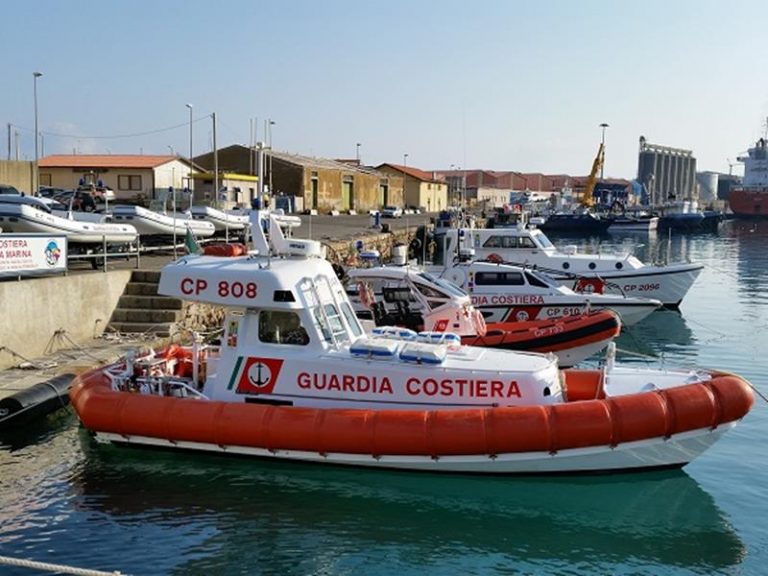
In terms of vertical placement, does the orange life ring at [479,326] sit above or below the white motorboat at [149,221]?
below

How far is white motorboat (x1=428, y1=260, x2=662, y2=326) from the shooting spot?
1966cm

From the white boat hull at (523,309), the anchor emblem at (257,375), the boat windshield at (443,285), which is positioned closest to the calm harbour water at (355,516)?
the anchor emblem at (257,375)

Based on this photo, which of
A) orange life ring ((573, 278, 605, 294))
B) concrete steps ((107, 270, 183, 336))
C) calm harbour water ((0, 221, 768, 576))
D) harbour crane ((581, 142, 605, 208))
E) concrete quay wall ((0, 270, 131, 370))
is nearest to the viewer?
calm harbour water ((0, 221, 768, 576))

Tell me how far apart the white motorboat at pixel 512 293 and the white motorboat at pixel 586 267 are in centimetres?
378

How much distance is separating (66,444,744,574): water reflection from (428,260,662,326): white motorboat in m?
9.53

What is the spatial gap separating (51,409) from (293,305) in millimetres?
4454

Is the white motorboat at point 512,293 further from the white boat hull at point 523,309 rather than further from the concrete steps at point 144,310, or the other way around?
the concrete steps at point 144,310

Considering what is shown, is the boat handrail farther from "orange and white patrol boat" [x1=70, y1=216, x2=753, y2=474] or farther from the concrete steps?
the concrete steps

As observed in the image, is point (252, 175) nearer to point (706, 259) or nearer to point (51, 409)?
point (706, 259)

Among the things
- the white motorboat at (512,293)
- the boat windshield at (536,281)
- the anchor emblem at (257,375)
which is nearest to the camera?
the anchor emblem at (257,375)

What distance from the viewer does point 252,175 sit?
5038cm

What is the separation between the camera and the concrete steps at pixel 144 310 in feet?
55.1

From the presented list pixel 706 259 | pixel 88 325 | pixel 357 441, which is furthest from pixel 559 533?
pixel 706 259

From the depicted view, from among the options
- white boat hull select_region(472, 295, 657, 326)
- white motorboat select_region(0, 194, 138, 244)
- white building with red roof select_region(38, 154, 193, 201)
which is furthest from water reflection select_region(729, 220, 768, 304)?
white building with red roof select_region(38, 154, 193, 201)
